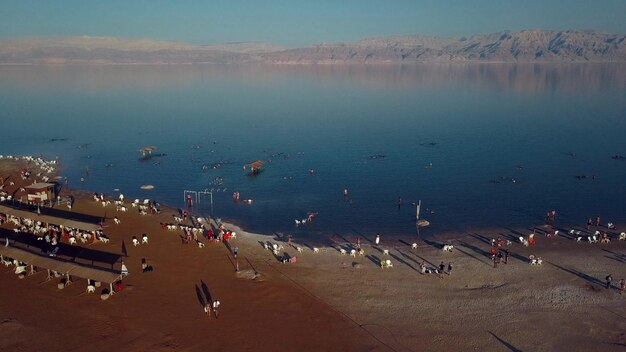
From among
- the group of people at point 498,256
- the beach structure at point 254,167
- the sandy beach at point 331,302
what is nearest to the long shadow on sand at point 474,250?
the sandy beach at point 331,302

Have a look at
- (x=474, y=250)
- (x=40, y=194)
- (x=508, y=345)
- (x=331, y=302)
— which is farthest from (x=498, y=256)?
(x=40, y=194)

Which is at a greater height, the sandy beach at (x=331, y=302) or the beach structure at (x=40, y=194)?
the beach structure at (x=40, y=194)

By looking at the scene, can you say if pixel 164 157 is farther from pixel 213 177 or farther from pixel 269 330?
pixel 269 330

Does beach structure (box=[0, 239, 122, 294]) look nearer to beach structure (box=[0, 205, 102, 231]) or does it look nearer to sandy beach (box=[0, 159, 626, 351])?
sandy beach (box=[0, 159, 626, 351])

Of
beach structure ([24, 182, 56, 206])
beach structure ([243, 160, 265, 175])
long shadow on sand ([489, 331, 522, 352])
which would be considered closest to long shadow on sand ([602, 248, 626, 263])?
long shadow on sand ([489, 331, 522, 352])

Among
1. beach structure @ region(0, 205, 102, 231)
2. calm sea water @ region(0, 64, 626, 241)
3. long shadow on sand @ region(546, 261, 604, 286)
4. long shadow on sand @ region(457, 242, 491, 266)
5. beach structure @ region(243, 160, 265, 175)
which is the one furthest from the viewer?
beach structure @ region(243, 160, 265, 175)

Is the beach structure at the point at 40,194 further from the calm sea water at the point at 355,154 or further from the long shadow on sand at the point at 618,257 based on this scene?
the long shadow on sand at the point at 618,257
